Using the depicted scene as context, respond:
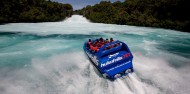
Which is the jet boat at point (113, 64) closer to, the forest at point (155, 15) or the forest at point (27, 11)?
the forest at point (155, 15)

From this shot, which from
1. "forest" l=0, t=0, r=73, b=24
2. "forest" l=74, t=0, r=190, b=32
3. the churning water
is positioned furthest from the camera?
"forest" l=0, t=0, r=73, b=24

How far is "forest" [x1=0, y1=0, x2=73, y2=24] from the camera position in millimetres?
30416

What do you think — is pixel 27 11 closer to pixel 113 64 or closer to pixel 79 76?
pixel 79 76

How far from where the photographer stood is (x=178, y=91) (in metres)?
6.05

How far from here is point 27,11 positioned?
36.9 m

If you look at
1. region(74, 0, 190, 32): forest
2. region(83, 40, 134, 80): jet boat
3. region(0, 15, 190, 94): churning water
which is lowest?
region(0, 15, 190, 94): churning water

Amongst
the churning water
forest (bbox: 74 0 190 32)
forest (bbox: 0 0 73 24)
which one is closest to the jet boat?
the churning water

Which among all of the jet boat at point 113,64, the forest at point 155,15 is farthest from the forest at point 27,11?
the jet boat at point 113,64

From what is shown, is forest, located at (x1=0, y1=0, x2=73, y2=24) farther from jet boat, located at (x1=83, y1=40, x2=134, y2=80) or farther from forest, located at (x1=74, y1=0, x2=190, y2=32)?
jet boat, located at (x1=83, y1=40, x2=134, y2=80)

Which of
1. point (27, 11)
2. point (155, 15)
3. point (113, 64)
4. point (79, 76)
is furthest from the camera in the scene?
point (27, 11)

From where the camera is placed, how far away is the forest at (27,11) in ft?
99.8

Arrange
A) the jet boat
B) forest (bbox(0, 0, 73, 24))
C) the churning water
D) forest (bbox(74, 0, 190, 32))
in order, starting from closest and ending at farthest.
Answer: the churning water
the jet boat
forest (bbox(74, 0, 190, 32))
forest (bbox(0, 0, 73, 24))

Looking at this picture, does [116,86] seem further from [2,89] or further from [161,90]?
[2,89]

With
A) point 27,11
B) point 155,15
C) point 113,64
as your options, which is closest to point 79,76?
point 113,64
